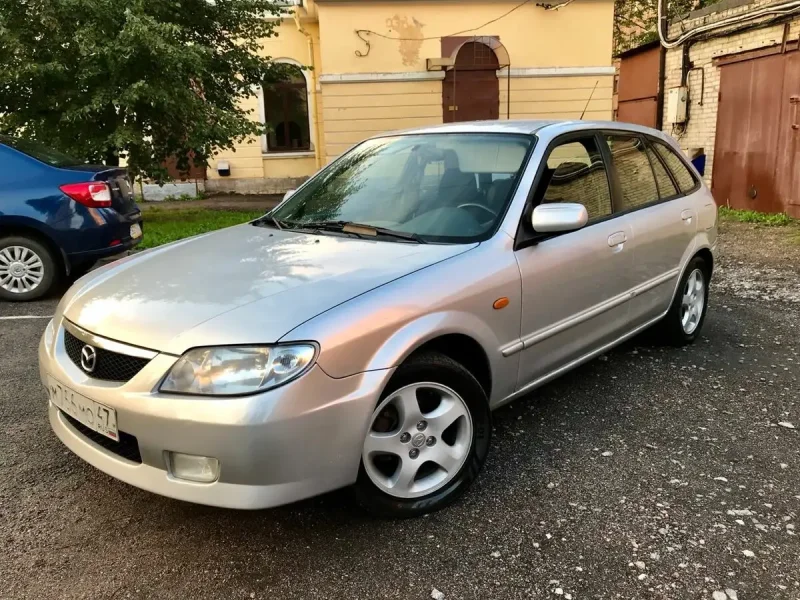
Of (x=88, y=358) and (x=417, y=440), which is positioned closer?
(x=88, y=358)

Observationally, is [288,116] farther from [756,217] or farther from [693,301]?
[693,301]

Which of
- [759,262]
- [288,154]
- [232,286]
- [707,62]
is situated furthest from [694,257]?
[288,154]

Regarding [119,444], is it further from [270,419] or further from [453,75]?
[453,75]

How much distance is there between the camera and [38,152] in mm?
6418

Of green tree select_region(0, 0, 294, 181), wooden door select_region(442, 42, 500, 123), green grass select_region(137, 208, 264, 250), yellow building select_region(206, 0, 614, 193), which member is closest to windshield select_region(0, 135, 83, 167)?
green grass select_region(137, 208, 264, 250)

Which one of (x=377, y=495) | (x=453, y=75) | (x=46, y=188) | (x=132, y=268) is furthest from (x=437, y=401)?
(x=453, y=75)

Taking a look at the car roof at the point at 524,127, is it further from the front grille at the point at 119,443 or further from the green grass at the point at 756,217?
the green grass at the point at 756,217

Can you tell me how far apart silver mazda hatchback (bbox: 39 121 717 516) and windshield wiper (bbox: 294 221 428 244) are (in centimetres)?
1

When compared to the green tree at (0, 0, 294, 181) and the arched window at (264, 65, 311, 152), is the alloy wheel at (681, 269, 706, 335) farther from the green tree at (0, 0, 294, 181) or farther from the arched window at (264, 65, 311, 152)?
the arched window at (264, 65, 311, 152)

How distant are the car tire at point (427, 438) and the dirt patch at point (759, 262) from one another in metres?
4.46

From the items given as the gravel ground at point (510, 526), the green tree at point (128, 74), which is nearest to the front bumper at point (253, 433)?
the gravel ground at point (510, 526)

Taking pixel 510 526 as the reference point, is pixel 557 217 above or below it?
above

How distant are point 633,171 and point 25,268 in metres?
5.34

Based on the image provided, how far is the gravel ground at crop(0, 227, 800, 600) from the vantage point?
2.34 metres
